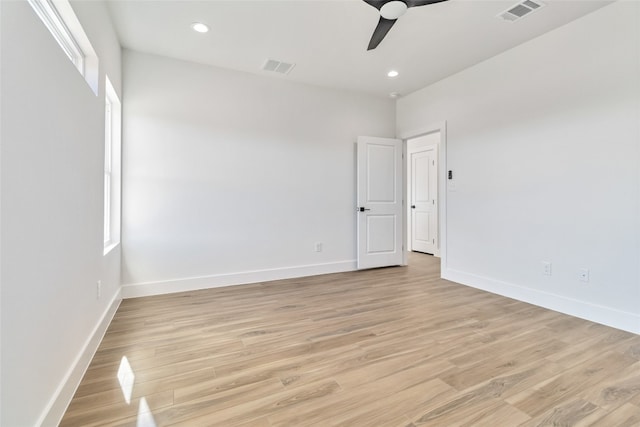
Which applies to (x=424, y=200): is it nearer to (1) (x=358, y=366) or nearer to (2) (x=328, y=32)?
(2) (x=328, y=32)

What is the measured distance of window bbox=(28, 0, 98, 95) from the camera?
5.26ft

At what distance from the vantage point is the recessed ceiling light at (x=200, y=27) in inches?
112

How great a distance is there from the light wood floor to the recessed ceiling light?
2.71 metres

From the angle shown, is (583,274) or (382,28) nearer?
(382,28)

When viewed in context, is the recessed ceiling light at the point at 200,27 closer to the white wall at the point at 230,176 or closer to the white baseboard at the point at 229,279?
the white wall at the point at 230,176

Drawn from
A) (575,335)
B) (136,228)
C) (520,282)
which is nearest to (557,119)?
(520,282)

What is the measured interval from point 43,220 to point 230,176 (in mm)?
2572

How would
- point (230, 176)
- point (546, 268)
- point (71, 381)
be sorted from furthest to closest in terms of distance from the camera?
1. point (230, 176)
2. point (546, 268)
3. point (71, 381)

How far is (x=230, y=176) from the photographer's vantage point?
384 centimetres

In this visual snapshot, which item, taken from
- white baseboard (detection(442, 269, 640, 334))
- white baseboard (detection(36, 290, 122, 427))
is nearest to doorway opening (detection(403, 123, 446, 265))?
white baseboard (detection(442, 269, 640, 334))

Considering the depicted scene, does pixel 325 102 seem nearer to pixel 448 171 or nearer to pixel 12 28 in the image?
pixel 448 171

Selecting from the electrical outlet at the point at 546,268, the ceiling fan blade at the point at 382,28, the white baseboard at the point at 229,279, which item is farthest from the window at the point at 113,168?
the electrical outlet at the point at 546,268

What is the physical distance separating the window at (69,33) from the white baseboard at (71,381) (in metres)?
1.68

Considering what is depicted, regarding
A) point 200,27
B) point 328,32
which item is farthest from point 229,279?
point 328,32
